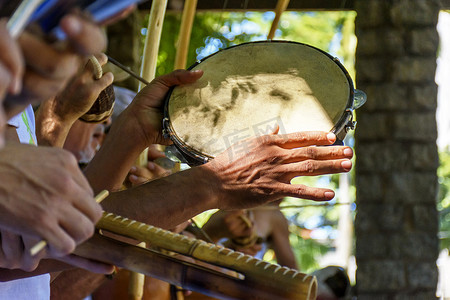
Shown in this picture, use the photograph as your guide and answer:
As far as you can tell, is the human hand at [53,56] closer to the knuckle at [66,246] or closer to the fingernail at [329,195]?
the knuckle at [66,246]

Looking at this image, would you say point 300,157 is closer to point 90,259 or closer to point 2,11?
point 90,259

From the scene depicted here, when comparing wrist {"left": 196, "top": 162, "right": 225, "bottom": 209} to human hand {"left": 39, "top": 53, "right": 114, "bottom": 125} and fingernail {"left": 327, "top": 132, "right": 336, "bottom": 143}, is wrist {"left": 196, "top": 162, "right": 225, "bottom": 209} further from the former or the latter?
human hand {"left": 39, "top": 53, "right": 114, "bottom": 125}

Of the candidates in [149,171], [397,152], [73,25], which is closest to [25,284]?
[149,171]

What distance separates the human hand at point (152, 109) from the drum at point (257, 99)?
0.03 metres

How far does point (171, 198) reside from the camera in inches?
66.9

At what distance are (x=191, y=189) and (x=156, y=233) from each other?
55cm

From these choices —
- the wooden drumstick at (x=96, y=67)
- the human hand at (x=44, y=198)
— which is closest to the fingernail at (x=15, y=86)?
the human hand at (x=44, y=198)

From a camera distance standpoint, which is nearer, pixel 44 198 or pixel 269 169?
pixel 44 198

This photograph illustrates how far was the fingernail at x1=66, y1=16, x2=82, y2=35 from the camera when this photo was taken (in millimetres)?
764

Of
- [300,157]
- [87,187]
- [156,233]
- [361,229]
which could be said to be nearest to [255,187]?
[300,157]

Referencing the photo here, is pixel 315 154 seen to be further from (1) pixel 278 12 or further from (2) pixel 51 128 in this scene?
(1) pixel 278 12

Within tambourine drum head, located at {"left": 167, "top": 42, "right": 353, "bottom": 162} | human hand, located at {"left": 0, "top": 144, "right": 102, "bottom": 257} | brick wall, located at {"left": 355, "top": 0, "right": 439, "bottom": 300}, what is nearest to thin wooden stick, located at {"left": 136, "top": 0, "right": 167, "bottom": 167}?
tambourine drum head, located at {"left": 167, "top": 42, "right": 353, "bottom": 162}

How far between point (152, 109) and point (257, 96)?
318 mm

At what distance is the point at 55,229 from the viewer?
0.98m
